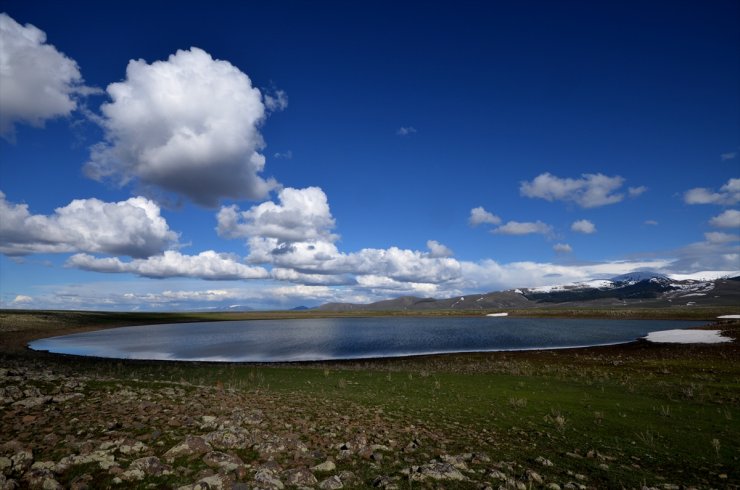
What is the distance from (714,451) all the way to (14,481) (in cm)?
2178

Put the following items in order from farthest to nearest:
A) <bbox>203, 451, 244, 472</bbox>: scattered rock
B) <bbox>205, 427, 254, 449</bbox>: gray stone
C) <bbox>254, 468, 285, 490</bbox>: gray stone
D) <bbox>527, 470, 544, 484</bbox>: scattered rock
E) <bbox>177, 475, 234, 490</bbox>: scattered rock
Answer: <bbox>205, 427, 254, 449</bbox>: gray stone < <bbox>527, 470, 544, 484</bbox>: scattered rock < <bbox>203, 451, 244, 472</bbox>: scattered rock < <bbox>254, 468, 285, 490</bbox>: gray stone < <bbox>177, 475, 234, 490</bbox>: scattered rock

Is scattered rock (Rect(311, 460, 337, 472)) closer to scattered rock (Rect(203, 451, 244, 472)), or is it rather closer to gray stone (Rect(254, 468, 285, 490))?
gray stone (Rect(254, 468, 285, 490))

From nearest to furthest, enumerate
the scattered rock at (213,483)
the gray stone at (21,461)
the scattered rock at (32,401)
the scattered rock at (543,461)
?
the scattered rock at (213,483)
the gray stone at (21,461)
the scattered rock at (543,461)
the scattered rock at (32,401)

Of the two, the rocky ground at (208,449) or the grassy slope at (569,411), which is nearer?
the rocky ground at (208,449)

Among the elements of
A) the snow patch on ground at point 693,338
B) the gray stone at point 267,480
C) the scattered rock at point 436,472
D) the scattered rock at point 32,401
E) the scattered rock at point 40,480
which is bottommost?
the snow patch on ground at point 693,338

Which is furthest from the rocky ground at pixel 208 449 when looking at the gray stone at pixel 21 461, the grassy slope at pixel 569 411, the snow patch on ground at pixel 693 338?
the snow patch on ground at pixel 693 338

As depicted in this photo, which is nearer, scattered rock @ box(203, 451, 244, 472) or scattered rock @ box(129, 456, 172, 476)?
scattered rock @ box(129, 456, 172, 476)

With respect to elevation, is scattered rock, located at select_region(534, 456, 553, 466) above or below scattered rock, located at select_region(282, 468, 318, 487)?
below

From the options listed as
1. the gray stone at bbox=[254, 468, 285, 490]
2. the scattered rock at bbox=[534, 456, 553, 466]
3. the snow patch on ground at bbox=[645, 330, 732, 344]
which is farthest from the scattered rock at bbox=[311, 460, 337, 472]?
the snow patch on ground at bbox=[645, 330, 732, 344]

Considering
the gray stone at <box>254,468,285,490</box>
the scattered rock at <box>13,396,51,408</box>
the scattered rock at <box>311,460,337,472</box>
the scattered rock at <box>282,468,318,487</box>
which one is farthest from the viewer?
the scattered rock at <box>13,396,51,408</box>

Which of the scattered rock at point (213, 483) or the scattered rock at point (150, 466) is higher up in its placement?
the scattered rock at point (150, 466)

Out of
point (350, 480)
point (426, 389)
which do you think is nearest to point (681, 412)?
point (426, 389)

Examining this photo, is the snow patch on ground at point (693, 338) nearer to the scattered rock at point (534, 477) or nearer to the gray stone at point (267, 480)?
the scattered rock at point (534, 477)

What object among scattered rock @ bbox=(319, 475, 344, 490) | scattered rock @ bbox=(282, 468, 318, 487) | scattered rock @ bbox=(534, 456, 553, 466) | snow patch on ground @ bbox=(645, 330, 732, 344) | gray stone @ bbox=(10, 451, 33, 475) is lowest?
snow patch on ground @ bbox=(645, 330, 732, 344)
